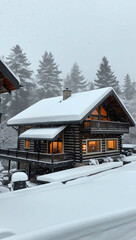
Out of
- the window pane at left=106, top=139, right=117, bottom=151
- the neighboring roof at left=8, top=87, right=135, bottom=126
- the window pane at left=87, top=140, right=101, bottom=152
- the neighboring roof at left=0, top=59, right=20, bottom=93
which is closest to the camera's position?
the neighboring roof at left=0, top=59, right=20, bottom=93

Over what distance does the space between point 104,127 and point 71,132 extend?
134 inches

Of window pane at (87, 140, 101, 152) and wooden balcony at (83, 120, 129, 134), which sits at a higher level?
wooden balcony at (83, 120, 129, 134)

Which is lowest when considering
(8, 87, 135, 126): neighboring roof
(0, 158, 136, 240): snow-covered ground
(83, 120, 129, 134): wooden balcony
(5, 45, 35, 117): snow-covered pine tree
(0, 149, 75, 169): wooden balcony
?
(0, 149, 75, 169): wooden balcony

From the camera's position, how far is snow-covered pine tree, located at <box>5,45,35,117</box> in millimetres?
39125

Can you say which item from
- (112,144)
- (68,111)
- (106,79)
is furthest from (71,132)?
(106,79)

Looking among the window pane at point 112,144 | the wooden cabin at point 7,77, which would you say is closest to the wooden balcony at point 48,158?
the window pane at point 112,144

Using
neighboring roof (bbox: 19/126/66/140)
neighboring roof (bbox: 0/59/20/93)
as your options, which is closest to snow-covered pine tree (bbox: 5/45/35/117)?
neighboring roof (bbox: 19/126/66/140)

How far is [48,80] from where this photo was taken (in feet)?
161

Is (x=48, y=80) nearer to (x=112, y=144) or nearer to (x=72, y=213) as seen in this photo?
(x=112, y=144)

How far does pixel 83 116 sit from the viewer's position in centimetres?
1614

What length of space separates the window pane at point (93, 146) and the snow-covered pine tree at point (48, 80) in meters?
28.9

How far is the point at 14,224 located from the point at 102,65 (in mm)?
49902

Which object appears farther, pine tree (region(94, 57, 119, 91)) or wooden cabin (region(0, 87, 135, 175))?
pine tree (region(94, 57, 119, 91))

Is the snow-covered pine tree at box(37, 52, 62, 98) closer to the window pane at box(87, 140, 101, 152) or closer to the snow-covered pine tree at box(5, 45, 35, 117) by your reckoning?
the snow-covered pine tree at box(5, 45, 35, 117)
